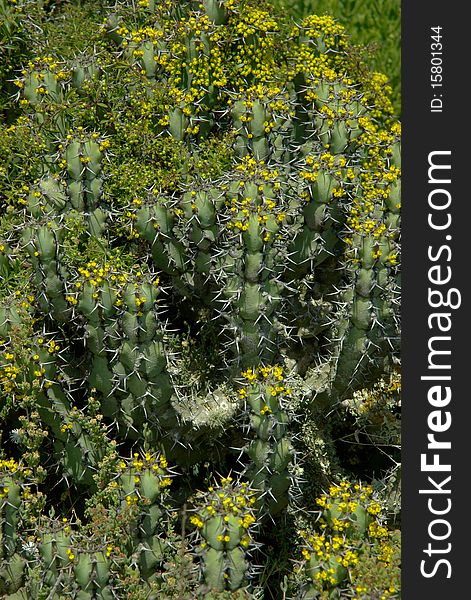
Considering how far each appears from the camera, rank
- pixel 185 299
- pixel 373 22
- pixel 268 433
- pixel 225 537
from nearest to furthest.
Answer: pixel 225 537 → pixel 268 433 → pixel 185 299 → pixel 373 22

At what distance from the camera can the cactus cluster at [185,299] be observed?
4.87 meters

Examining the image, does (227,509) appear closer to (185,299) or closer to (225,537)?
(225,537)

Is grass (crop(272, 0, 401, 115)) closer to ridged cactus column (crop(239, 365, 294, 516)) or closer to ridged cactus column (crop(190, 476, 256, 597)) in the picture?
ridged cactus column (crop(239, 365, 294, 516))

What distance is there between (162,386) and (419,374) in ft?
4.80

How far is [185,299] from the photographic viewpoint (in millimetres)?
6047

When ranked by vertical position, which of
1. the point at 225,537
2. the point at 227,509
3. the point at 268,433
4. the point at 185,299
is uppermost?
the point at 185,299

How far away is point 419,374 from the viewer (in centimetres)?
495

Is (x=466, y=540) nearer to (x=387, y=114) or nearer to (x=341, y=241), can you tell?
(x=341, y=241)

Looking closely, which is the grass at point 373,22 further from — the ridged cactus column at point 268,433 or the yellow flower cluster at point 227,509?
the yellow flower cluster at point 227,509

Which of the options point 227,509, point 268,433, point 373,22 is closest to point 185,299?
point 268,433

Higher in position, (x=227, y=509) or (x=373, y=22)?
(x=373, y=22)

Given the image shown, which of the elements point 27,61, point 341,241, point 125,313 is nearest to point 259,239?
point 125,313

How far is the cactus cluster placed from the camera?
→ 16.0 ft

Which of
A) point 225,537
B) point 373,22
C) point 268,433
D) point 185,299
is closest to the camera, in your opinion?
point 225,537
